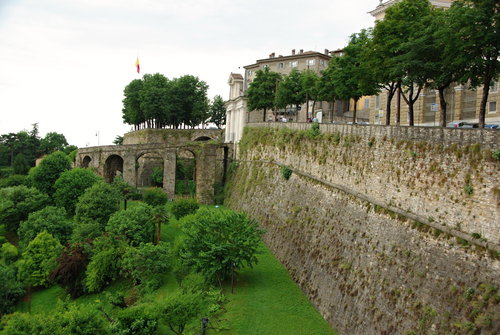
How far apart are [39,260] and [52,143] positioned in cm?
7058

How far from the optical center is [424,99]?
121ft

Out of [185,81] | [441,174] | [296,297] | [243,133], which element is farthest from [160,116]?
[441,174]

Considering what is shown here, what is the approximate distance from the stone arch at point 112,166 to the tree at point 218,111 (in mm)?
22917

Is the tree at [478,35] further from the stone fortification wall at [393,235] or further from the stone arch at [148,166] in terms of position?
the stone arch at [148,166]

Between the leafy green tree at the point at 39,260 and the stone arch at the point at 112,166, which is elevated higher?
the stone arch at the point at 112,166

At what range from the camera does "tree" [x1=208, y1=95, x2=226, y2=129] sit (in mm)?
82875

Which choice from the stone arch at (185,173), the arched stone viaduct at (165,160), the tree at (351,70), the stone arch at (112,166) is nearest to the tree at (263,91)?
the arched stone viaduct at (165,160)

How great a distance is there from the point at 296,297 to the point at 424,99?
785 inches

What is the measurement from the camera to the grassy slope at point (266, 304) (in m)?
23.4

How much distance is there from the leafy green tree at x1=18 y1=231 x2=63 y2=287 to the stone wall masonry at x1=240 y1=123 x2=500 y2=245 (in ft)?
75.5

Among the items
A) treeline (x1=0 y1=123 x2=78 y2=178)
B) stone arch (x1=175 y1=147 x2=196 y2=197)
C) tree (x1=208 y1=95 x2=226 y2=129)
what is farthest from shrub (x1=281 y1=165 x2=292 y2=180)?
treeline (x1=0 y1=123 x2=78 y2=178)

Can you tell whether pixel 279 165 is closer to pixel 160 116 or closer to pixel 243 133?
pixel 243 133

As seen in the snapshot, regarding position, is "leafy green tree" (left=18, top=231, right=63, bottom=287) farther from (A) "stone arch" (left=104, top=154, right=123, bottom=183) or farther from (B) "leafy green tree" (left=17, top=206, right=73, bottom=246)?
(A) "stone arch" (left=104, top=154, right=123, bottom=183)

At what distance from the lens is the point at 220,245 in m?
28.5
